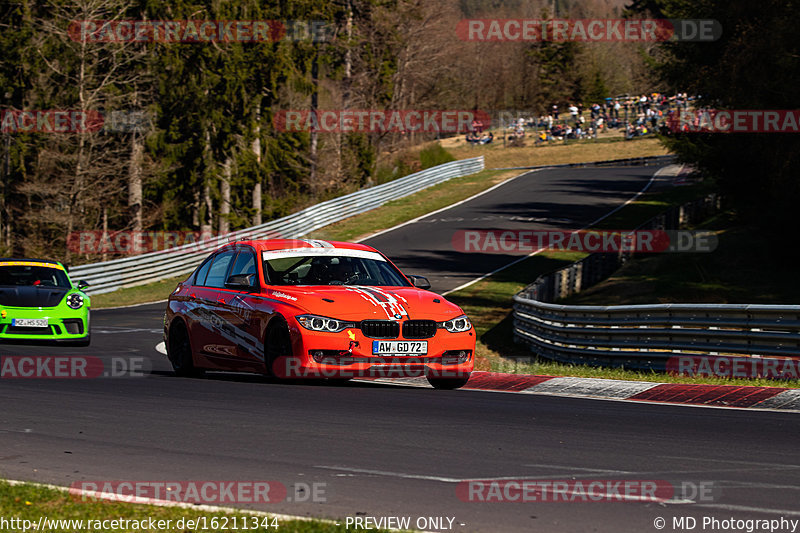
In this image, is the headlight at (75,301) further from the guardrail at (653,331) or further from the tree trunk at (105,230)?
the tree trunk at (105,230)

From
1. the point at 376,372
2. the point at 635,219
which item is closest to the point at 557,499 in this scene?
the point at 376,372

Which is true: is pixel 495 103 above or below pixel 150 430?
above

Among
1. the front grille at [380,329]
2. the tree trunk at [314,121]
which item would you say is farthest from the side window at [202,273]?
the tree trunk at [314,121]

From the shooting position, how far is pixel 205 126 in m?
48.7

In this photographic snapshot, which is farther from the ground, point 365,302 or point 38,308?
point 365,302

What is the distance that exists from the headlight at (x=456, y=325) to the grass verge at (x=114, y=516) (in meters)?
5.26

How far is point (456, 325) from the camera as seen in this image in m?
10.5

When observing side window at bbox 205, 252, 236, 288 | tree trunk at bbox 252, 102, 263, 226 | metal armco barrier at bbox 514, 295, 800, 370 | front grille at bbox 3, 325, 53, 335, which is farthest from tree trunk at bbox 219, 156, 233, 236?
side window at bbox 205, 252, 236, 288

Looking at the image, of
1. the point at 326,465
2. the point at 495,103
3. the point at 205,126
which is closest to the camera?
the point at 326,465

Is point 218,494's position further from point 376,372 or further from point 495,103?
point 495,103

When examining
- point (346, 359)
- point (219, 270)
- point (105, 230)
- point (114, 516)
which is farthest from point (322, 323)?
point (105, 230)

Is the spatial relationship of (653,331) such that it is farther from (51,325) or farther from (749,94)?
(749,94)

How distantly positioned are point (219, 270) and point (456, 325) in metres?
3.18

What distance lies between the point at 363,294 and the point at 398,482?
4.61 m
